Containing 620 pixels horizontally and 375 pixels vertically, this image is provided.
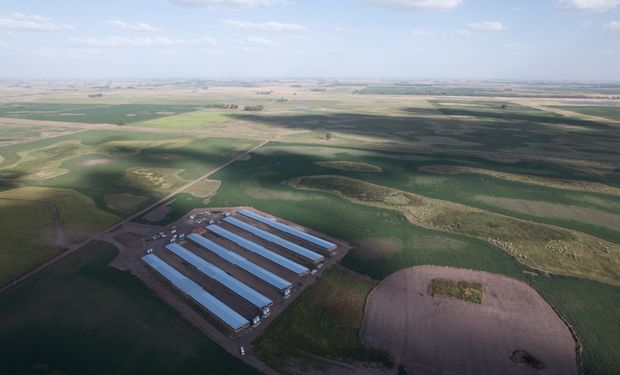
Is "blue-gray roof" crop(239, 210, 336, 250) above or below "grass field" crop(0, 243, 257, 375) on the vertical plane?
above

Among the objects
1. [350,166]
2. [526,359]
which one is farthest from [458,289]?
[350,166]

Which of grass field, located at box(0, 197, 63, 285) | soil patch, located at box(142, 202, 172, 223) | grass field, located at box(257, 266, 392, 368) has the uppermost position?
grass field, located at box(257, 266, 392, 368)

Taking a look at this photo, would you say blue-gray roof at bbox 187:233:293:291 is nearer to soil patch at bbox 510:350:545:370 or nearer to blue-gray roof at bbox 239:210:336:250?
blue-gray roof at bbox 239:210:336:250

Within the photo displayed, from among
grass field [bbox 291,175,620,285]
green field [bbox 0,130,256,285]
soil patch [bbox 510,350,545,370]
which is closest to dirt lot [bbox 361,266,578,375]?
soil patch [bbox 510,350,545,370]

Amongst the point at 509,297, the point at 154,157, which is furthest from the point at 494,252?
the point at 154,157

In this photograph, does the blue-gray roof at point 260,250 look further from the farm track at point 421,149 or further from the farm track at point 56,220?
the farm track at point 421,149

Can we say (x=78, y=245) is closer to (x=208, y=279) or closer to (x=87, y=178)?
(x=208, y=279)

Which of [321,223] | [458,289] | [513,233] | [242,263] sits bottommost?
[321,223]
